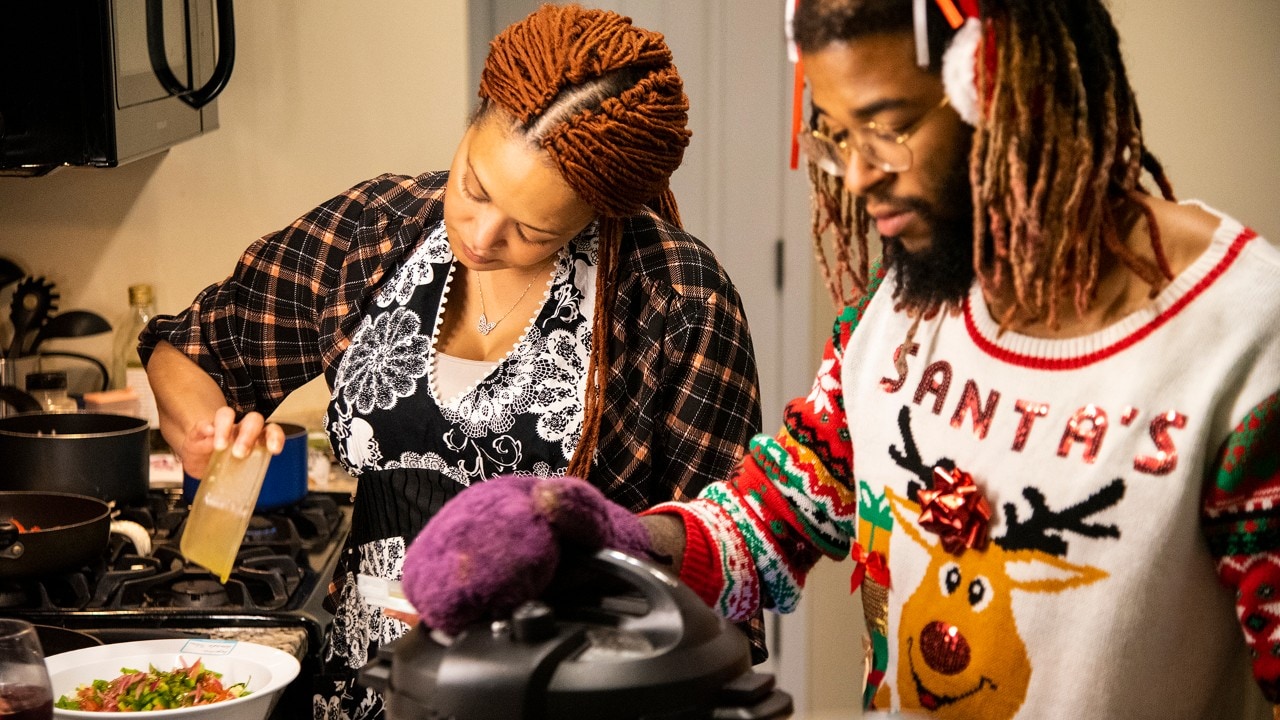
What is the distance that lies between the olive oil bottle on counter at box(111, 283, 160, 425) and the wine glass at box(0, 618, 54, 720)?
5.01ft

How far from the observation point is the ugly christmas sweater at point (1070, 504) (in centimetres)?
84

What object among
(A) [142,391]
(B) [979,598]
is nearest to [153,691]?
(B) [979,598]

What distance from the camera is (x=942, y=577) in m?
0.98

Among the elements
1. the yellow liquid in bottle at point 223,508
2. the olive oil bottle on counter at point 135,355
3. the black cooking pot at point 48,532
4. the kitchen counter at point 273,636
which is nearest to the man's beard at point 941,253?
the yellow liquid in bottle at point 223,508

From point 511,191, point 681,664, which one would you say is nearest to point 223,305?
point 511,191

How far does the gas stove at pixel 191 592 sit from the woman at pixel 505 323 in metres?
0.09

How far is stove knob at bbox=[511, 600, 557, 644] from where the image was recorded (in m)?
0.69

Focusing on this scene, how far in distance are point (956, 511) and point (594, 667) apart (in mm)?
363

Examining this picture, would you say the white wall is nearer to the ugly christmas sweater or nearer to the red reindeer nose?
the ugly christmas sweater

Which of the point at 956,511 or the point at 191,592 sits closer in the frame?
the point at 956,511

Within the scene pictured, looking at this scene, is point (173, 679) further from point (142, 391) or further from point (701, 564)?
point (142, 391)

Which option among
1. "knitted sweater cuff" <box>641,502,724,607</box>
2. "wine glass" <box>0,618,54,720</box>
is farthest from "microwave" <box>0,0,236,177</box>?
"knitted sweater cuff" <box>641,502,724,607</box>

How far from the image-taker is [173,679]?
4.66 feet

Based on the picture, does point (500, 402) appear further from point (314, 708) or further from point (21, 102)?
point (21, 102)
